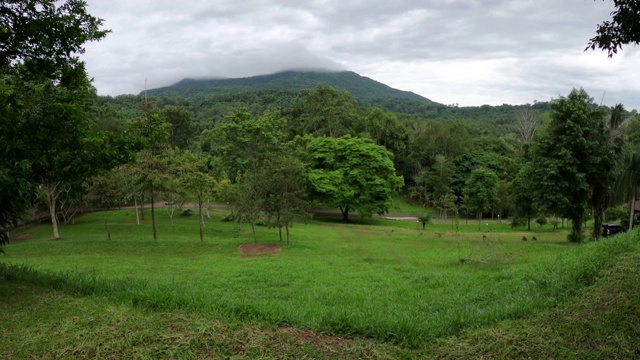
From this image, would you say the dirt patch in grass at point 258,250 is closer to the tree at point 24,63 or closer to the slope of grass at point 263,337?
the tree at point 24,63

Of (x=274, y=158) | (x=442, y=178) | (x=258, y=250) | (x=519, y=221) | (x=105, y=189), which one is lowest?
(x=519, y=221)

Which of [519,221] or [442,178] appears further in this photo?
[442,178]

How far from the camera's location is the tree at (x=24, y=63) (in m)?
5.97

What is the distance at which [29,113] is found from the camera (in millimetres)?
6367

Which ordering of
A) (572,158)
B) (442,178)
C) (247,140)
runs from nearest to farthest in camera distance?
1. (572,158)
2. (247,140)
3. (442,178)

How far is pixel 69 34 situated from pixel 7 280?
14.1 ft

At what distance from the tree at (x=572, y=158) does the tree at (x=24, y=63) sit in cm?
2225

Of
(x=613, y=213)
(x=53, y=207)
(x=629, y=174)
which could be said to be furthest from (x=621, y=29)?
(x=613, y=213)

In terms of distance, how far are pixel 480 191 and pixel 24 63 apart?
1610 inches

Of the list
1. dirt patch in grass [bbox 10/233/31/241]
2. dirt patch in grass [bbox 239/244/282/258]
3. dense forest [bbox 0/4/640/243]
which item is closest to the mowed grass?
dirt patch in grass [bbox 239/244/282/258]

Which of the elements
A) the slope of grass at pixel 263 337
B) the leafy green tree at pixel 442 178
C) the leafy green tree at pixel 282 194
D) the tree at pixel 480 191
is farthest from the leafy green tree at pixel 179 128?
the slope of grass at pixel 263 337

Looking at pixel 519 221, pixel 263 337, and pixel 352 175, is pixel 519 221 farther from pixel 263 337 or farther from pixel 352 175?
pixel 263 337

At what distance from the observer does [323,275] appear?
13.9 meters

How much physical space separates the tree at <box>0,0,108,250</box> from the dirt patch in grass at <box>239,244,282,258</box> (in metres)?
13.9
